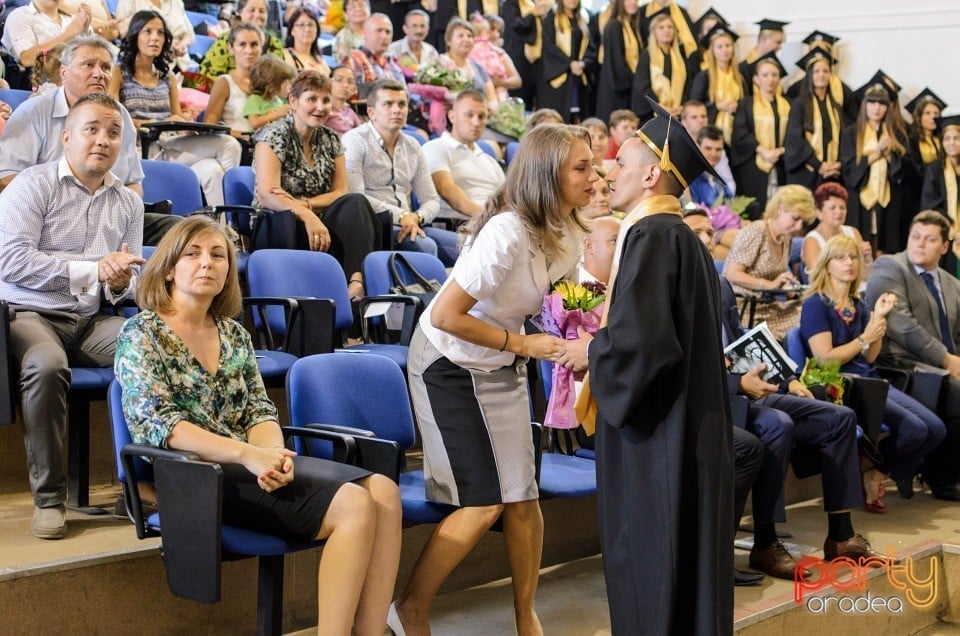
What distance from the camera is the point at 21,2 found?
243 inches

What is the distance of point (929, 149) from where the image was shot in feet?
31.1

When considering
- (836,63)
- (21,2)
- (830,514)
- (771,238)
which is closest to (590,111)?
(836,63)

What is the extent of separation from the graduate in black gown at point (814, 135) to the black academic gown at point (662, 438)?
24.1ft

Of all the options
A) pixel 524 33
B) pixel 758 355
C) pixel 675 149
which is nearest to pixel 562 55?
pixel 524 33

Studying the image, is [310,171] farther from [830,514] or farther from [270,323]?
[830,514]

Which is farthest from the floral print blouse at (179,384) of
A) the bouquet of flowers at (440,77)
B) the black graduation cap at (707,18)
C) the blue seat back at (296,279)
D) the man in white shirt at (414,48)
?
the black graduation cap at (707,18)

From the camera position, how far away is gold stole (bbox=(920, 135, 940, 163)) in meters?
9.47

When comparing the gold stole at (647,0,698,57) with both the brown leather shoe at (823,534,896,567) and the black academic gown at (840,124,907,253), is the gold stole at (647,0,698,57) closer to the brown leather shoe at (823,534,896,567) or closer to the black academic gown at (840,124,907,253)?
the black academic gown at (840,124,907,253)

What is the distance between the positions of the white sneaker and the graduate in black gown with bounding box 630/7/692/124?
7.39 meters

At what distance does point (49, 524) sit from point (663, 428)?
156 cm

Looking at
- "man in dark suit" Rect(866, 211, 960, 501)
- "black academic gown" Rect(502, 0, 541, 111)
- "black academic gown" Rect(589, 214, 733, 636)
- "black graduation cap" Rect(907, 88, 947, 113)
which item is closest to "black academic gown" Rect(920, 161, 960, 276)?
"black graduation cap" Rect(907, 88, 947, 113)

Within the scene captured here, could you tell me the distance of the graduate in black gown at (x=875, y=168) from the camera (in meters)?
9.35

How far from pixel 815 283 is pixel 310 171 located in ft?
7.21

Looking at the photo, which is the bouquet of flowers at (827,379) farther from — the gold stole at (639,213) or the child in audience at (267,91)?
→ the child in audience at (267,91)
